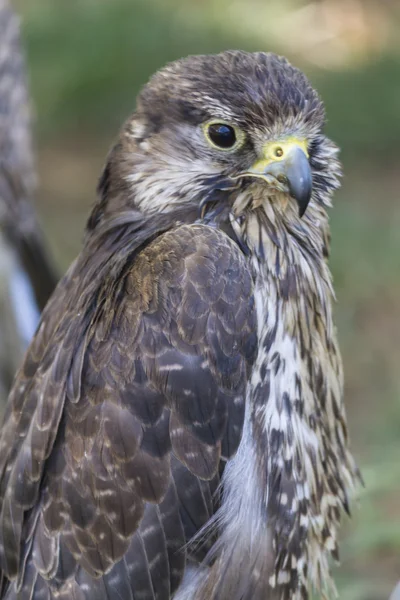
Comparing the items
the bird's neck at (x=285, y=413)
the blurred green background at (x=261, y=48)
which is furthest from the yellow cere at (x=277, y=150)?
the blurred green background at (x=261, y=48)

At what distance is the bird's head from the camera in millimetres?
2795

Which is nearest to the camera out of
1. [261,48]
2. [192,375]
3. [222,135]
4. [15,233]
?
[192,375]

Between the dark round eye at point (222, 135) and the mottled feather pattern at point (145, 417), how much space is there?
222mm

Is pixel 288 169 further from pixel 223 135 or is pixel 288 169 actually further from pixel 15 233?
pixel 15 233

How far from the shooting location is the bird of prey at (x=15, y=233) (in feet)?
15.3

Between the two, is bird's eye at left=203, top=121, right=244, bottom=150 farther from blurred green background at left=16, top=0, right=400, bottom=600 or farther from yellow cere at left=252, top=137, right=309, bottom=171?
blurred green background at left=16, top=0, right=400, bottom=600

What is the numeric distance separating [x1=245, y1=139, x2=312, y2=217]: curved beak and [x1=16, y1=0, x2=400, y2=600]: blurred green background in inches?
141

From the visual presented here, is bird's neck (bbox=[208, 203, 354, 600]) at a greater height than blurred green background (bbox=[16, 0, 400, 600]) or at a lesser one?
lesser

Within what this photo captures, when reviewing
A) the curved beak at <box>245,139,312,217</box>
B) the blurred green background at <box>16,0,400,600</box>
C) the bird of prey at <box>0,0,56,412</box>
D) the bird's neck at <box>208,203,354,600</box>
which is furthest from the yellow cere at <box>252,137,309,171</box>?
the blurred green background at <box>16,0,400,600</box>

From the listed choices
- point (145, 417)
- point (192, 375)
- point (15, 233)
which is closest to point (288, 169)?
point (192, 375)

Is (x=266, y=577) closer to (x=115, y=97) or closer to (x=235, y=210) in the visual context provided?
(x=235, y=210)

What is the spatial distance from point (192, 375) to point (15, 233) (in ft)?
7.37

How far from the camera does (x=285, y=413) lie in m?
2.84

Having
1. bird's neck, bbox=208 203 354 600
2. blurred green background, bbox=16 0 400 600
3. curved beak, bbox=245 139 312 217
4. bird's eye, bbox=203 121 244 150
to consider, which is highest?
blurred green background, bbox=16 0 400 600
